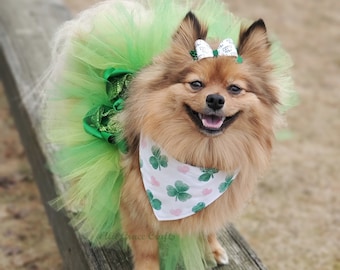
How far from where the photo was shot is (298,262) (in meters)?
3.00

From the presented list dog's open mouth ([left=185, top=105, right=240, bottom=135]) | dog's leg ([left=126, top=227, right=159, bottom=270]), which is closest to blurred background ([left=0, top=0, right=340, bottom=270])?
dog's leg ([left=126, top=227, right=159, bottom=270])

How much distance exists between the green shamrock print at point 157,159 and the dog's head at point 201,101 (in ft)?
0.14

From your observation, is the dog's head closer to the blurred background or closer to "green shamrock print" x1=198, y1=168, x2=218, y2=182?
"green shamrock print" x1=198, y1=168, x2=218, y2=182

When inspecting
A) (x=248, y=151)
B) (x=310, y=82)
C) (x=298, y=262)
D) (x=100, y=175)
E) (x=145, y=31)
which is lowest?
(x=298, y=262)

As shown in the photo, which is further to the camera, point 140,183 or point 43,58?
point 43,58

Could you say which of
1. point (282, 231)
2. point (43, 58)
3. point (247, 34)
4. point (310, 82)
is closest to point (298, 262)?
point (282, 231)

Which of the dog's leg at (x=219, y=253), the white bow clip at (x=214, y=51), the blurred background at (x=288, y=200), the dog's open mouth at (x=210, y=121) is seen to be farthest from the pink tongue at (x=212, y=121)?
the blurred background at (x=288, y=200)

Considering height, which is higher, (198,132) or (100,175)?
(198,132)

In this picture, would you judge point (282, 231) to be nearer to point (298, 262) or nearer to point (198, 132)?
point (298, 262)

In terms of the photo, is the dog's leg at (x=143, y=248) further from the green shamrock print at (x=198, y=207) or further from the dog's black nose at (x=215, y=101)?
the dog's black nose at (x=215, y=101)

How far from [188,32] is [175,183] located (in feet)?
1.75

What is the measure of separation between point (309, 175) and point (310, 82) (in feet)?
4.70

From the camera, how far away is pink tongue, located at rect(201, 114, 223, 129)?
1.76 m

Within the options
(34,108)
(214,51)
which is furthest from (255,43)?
(34,108)
